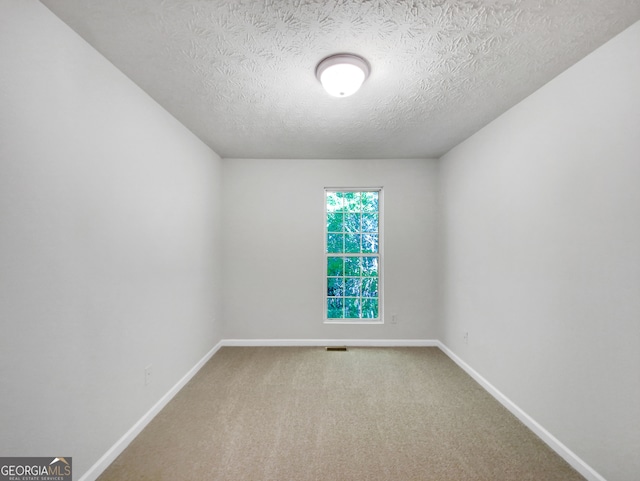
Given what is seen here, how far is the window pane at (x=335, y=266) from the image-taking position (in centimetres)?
409

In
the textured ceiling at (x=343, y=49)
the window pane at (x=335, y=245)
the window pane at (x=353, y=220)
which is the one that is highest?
the textured ceiling at (x=343, y=49)

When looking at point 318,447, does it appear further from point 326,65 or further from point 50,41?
point 50,41

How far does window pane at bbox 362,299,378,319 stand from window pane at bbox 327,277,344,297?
1.18 feet

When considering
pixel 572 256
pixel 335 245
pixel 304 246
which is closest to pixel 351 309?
pixel 335 245

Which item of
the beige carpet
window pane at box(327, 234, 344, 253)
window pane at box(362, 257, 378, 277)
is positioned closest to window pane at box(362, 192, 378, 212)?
window pane at box(327, 234, 344, 253)

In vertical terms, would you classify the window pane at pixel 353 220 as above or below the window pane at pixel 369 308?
above

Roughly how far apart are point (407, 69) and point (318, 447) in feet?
8.48

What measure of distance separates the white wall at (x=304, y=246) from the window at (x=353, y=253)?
16 cm

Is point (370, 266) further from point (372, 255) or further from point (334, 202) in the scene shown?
point (334, 202)

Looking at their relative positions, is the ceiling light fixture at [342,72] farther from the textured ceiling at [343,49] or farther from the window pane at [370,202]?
the window pane at [370,202]

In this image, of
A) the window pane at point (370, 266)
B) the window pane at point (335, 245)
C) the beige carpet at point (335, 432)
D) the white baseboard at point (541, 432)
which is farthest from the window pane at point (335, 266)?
the white baseboard at point (541, 432)

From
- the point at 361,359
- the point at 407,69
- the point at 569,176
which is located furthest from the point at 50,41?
the point at 361,359

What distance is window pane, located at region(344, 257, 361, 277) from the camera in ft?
13.4

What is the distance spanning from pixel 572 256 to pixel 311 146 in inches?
105
